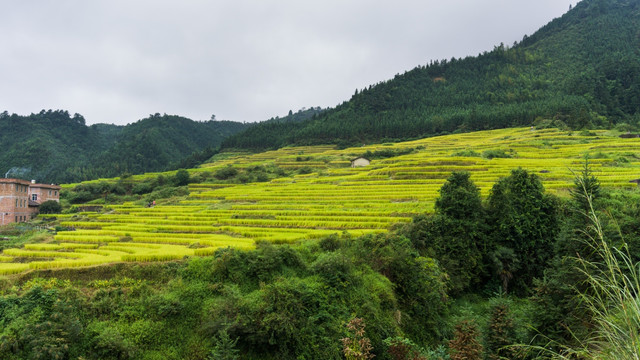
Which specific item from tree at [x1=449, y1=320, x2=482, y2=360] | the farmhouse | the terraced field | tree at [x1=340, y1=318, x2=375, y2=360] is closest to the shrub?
the terraced field

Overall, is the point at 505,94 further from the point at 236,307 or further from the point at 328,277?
the point at 236,307

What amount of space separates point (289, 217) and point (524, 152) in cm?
3632

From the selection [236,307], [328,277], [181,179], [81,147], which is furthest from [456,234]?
[81,147]

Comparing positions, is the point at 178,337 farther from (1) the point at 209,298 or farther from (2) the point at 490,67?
(2) the point at 490,67

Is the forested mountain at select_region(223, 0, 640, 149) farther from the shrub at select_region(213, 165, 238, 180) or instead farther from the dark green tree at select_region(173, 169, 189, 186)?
the dark green tree at select_region(173, 169, 189, 186)

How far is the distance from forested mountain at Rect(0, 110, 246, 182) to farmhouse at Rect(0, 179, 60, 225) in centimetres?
4022

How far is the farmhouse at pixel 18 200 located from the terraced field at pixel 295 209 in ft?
21.9

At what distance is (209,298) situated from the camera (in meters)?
14.2

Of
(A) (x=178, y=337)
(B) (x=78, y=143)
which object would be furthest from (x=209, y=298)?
(B) (x=78, y=143)

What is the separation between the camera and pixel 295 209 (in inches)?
1174

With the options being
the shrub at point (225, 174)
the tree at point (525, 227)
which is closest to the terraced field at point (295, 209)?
the tree at point (525, 227)

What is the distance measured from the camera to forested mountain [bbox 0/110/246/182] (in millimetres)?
81644

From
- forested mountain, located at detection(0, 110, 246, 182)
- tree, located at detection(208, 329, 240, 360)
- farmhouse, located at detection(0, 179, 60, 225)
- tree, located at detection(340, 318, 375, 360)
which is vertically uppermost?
forested mountain, located at detection(0, 110, 246, 182)

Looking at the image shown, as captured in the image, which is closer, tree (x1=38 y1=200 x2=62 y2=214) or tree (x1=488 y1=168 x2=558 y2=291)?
tree (x1=488 y1=168 x2=558 y2=291)
